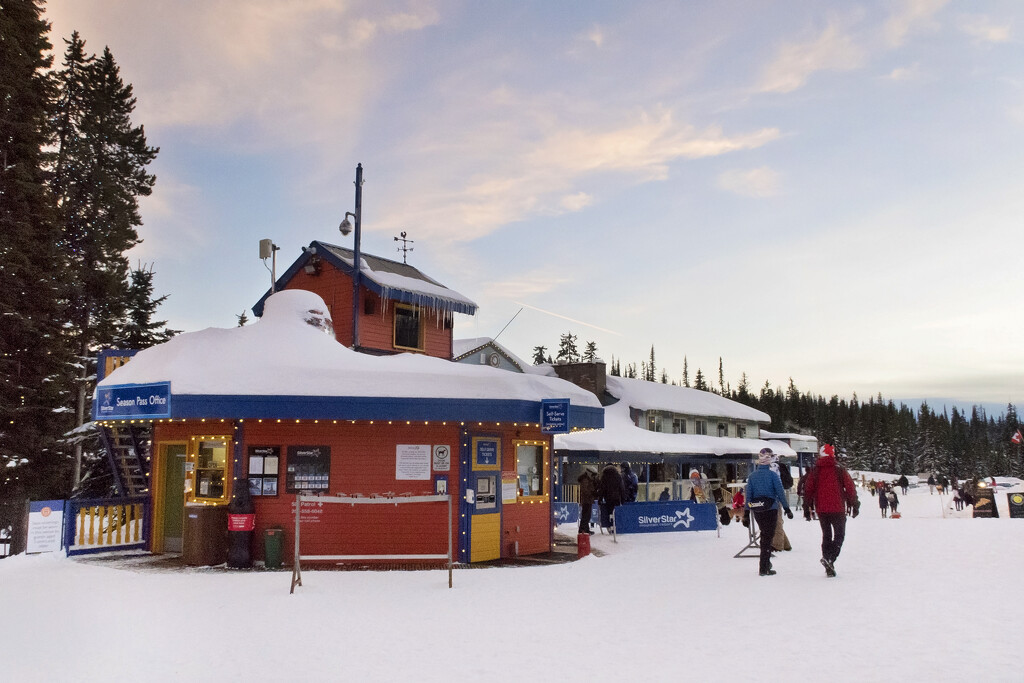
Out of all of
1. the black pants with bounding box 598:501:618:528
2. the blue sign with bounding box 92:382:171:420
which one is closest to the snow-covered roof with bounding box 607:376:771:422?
the black pants with bounding box 598:501:618:528

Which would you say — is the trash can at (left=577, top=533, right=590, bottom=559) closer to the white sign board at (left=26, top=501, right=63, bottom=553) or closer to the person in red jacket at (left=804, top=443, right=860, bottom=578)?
the person in red jacket at (left=804, top=443, right=860, bottom=578)

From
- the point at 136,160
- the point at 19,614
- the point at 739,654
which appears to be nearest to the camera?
the point at 739,654

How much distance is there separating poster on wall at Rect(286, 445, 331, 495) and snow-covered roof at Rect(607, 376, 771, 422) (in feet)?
86.9

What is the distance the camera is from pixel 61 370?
25.0m

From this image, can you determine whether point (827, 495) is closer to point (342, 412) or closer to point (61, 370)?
point (342, 412)

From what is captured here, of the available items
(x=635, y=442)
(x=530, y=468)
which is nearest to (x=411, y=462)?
(x=530, y=468)

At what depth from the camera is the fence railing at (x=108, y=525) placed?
13.7 metres

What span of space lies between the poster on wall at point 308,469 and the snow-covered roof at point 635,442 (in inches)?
490

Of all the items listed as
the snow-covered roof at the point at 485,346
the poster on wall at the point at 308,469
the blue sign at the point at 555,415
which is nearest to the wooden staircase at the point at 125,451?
the poster on wall at the point at 308,469

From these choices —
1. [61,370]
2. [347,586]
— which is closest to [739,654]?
[347,586]

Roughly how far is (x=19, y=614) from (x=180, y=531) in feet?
20.0

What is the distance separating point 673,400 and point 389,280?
26.0 metres

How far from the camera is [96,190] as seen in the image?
98.1ft

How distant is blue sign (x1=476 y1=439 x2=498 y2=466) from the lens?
1339 cm
